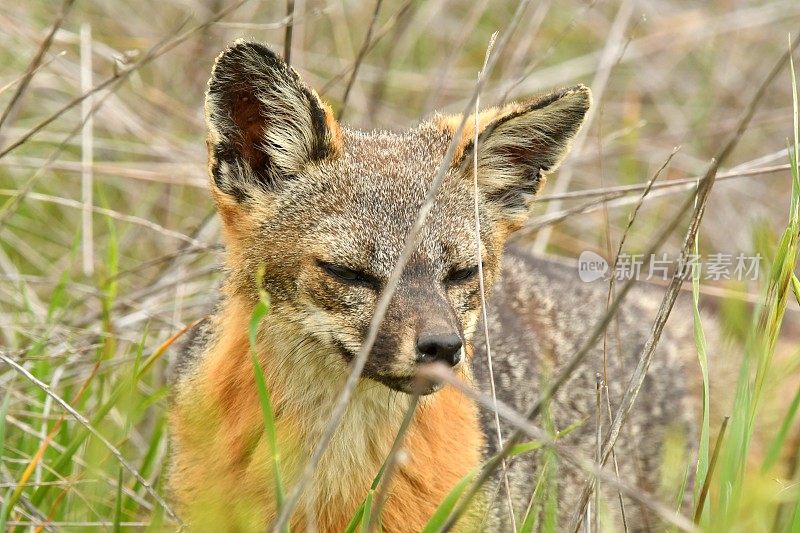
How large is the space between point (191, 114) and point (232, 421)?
3.58 metres

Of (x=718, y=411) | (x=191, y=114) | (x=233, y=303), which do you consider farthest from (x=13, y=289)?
(x=718, y=411)

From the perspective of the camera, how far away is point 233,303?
12.0 ft

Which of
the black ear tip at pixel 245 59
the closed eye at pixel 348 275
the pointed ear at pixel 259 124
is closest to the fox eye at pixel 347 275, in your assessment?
the closed eye at pixel 348 275

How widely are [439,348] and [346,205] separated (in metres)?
0.70

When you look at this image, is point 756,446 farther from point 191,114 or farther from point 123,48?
point 123,48

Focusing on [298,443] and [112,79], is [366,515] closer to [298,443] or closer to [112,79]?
[298,443]

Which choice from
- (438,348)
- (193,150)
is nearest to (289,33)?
(193,150)

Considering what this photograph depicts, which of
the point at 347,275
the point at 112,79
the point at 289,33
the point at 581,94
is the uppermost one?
the point at 289,33

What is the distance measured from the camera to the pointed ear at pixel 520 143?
3590mm

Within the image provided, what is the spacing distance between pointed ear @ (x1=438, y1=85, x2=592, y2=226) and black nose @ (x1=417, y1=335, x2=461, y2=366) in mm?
794

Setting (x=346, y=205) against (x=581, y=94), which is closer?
(x=346, y=205)

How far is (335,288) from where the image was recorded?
3.23 meters

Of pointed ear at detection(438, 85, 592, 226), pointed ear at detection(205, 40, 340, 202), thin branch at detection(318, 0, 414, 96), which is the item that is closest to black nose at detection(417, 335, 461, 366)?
pointed ear at detection(438, 85, 592, 226)

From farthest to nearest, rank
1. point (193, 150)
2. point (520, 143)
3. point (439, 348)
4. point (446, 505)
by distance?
point (193, 150) → point (520, 143) → point (439, 348) → point (446, 505)
